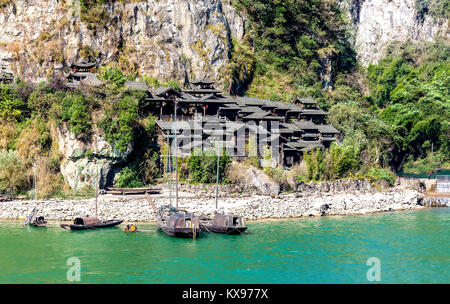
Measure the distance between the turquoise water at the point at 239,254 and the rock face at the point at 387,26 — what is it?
286 ft

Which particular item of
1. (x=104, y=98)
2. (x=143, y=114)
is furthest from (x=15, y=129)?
(x=143, y=114)

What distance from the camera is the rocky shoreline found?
36812mm

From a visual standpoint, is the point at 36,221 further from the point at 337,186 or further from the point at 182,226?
the point at 337,186

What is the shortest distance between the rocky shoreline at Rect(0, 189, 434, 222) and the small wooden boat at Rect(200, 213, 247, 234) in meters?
4.85

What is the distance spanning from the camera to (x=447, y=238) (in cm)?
3250

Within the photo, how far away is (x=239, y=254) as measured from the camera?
89.3 ft

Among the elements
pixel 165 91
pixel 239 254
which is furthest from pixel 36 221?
pixel 165 91

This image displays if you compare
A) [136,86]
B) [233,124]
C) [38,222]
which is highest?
[136,86]

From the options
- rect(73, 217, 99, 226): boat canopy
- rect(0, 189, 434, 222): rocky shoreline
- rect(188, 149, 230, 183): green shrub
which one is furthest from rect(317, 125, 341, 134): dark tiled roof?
rect(73, 217, 99, 226): boat canopy

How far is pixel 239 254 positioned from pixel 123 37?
44.3m

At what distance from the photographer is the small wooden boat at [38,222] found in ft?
111

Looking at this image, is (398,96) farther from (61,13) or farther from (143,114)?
(61,13)

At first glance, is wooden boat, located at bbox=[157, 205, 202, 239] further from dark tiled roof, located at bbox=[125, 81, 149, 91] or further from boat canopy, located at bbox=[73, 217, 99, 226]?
dark tiled roof, located at bbox=[125, 81, 149, 91]

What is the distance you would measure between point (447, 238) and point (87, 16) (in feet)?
168
